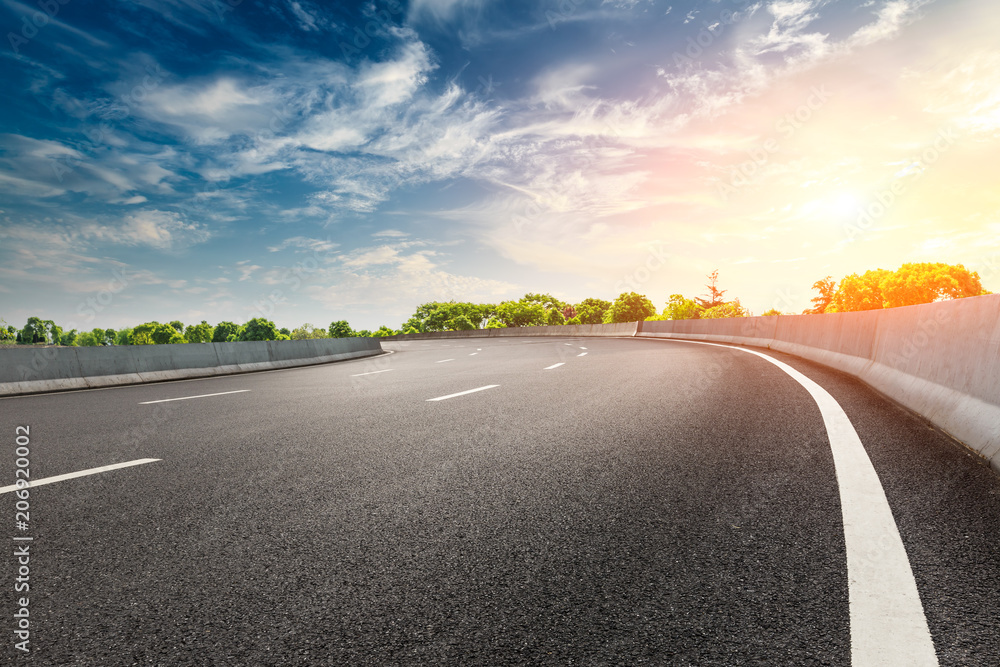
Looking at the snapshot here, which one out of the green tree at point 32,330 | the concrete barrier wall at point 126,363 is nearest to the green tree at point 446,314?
the green tree at point 32,330

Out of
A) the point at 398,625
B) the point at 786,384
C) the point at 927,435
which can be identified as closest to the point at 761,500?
the point at 398,625

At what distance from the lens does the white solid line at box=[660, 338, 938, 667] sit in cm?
182

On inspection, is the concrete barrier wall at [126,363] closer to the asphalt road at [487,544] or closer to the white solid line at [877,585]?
the asphalt road at [487,544]

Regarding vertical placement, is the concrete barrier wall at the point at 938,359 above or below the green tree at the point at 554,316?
below

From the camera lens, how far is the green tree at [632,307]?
519 ft

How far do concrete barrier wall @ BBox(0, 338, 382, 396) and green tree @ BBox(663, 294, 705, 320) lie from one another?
146813 millimetres

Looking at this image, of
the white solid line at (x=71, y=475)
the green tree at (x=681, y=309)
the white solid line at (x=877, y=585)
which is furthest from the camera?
the green tree at (x=681, y=309)

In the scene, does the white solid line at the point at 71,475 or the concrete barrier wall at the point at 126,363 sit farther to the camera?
the concrete barrier wall at the point at 126,363

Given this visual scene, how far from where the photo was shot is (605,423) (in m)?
5.88

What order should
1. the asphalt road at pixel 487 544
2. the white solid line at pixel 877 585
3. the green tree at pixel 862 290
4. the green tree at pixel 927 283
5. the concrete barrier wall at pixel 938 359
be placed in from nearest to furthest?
the white solid line at pixel 877 585, the asphalt road at pixel 487 544, the concrete barrier wall at pixel 938 359, the green tree at pixel 927 283, the green tree at pixel 862 290

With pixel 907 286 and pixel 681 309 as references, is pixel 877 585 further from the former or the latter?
pixel 681 309

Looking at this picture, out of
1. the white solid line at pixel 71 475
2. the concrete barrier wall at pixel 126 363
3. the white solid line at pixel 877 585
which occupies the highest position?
the concrete barrier wall at pixel 126 363

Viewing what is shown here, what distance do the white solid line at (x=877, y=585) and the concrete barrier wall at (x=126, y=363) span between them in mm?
13659

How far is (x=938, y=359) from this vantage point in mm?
5887
